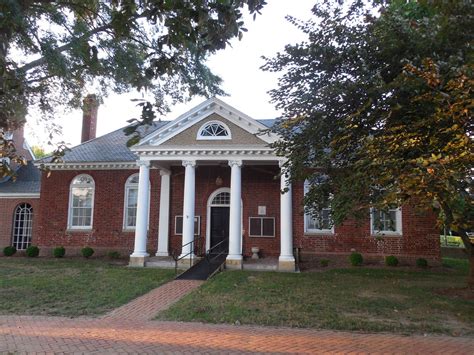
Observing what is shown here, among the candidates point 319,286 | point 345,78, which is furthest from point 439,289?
point 345,78

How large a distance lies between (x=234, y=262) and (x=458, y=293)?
7551 millimetres

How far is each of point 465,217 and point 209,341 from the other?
15.5ft

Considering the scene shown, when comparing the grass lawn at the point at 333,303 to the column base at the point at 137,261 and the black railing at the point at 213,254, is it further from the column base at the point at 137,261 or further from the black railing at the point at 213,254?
the column base at the point at 137,261

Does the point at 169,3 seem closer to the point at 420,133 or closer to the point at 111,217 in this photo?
the point at 420,133

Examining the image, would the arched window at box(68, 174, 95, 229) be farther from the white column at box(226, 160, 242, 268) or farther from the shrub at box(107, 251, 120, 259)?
the white column at box(226, 160, 242, 268)

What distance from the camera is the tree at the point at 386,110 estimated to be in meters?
6.34

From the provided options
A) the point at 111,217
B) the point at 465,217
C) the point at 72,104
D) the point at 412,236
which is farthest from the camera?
the point at 111,217

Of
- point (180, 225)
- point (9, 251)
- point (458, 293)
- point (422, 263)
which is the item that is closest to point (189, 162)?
point (180, 225)

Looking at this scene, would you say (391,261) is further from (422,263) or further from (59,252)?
(59,252)

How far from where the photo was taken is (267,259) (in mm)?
17547

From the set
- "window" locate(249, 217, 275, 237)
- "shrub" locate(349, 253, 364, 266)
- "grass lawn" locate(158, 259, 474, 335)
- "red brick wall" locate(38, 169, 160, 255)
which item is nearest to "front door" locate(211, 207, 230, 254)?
"window" locate(249, 217, 275, 237)

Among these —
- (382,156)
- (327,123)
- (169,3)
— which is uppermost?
(327,123)

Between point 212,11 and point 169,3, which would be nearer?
point 169,3

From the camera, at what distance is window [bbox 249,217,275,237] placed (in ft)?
60.1
